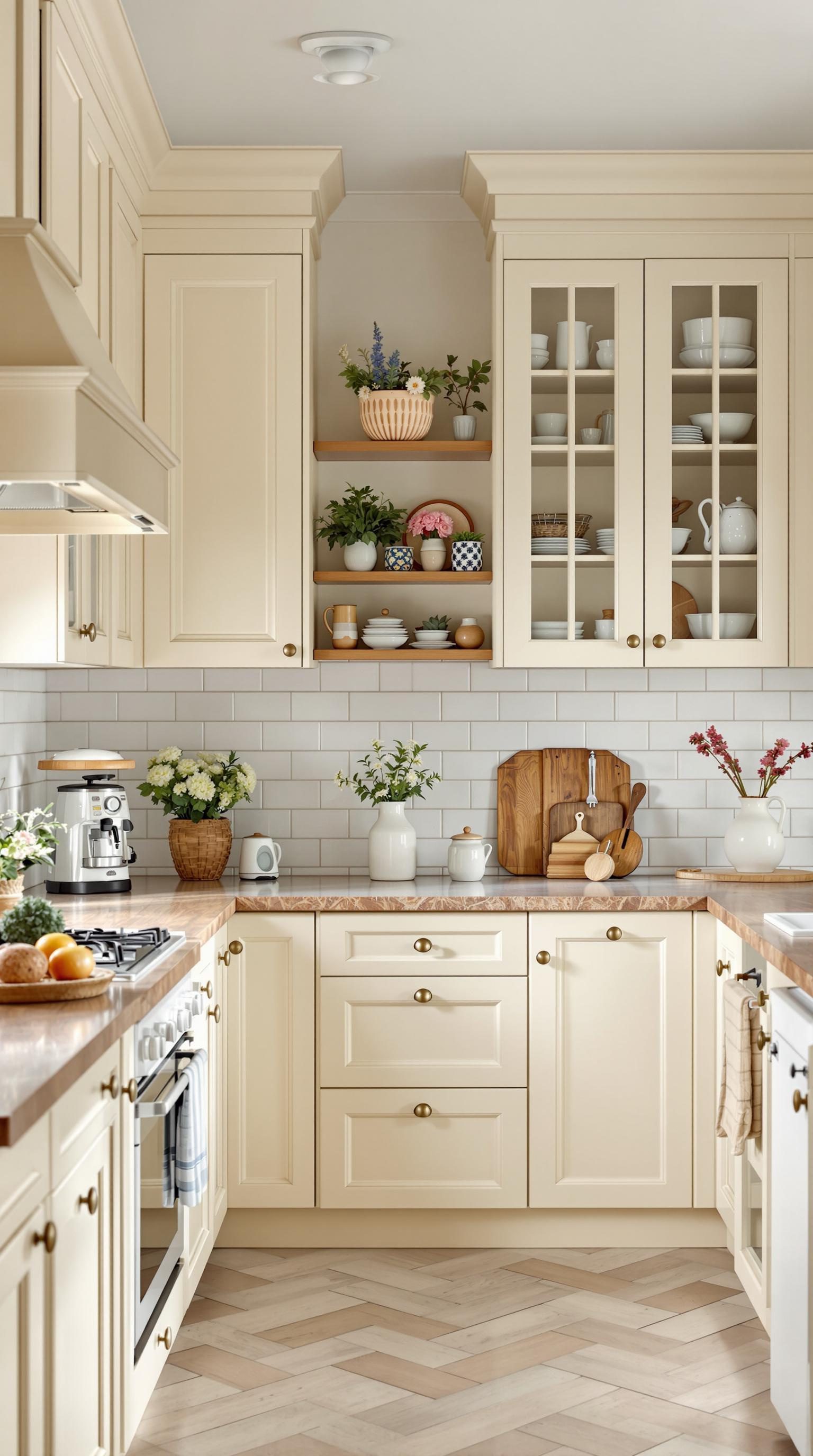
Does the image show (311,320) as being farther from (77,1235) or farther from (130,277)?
(77,1235)

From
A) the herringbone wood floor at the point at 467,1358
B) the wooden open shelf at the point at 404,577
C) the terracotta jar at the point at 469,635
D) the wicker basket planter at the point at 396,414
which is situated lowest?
the herringbone wood floor at the point at 467,1358

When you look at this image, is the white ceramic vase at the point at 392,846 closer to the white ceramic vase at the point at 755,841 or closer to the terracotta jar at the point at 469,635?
the terracotta jar at the point at 469,635

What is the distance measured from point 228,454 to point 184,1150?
1866 millimetres

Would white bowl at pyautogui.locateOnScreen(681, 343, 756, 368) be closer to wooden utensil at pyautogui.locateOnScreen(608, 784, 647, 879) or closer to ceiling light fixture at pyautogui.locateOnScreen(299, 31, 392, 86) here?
ceiling light fixture at pyautogui.locateOnScreen(299, 31, 392, 86)

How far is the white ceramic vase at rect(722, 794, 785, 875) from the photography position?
353cm

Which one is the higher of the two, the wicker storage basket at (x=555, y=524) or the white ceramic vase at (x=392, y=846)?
the wicker storage basket at (x=555, y=524)

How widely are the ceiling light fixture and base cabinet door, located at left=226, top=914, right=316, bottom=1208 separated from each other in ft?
6.52

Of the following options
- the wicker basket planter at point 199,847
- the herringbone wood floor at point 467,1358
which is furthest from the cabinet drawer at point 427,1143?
the wicker basket planter at point 199,847

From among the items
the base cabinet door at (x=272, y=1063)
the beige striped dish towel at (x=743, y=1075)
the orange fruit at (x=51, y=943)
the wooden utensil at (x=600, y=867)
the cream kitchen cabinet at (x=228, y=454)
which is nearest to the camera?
the orange fruit at (x=51, y=943)

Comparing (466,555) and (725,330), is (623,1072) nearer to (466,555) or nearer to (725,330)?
(466,555)

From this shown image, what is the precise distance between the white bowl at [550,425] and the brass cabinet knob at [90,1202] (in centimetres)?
234

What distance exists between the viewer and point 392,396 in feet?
11.8

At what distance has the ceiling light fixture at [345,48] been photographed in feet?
9.14

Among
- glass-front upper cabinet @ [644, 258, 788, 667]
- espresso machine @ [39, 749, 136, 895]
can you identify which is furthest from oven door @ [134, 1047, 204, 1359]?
glass-front upper cabinet @ [644, 258, 788, 667]
